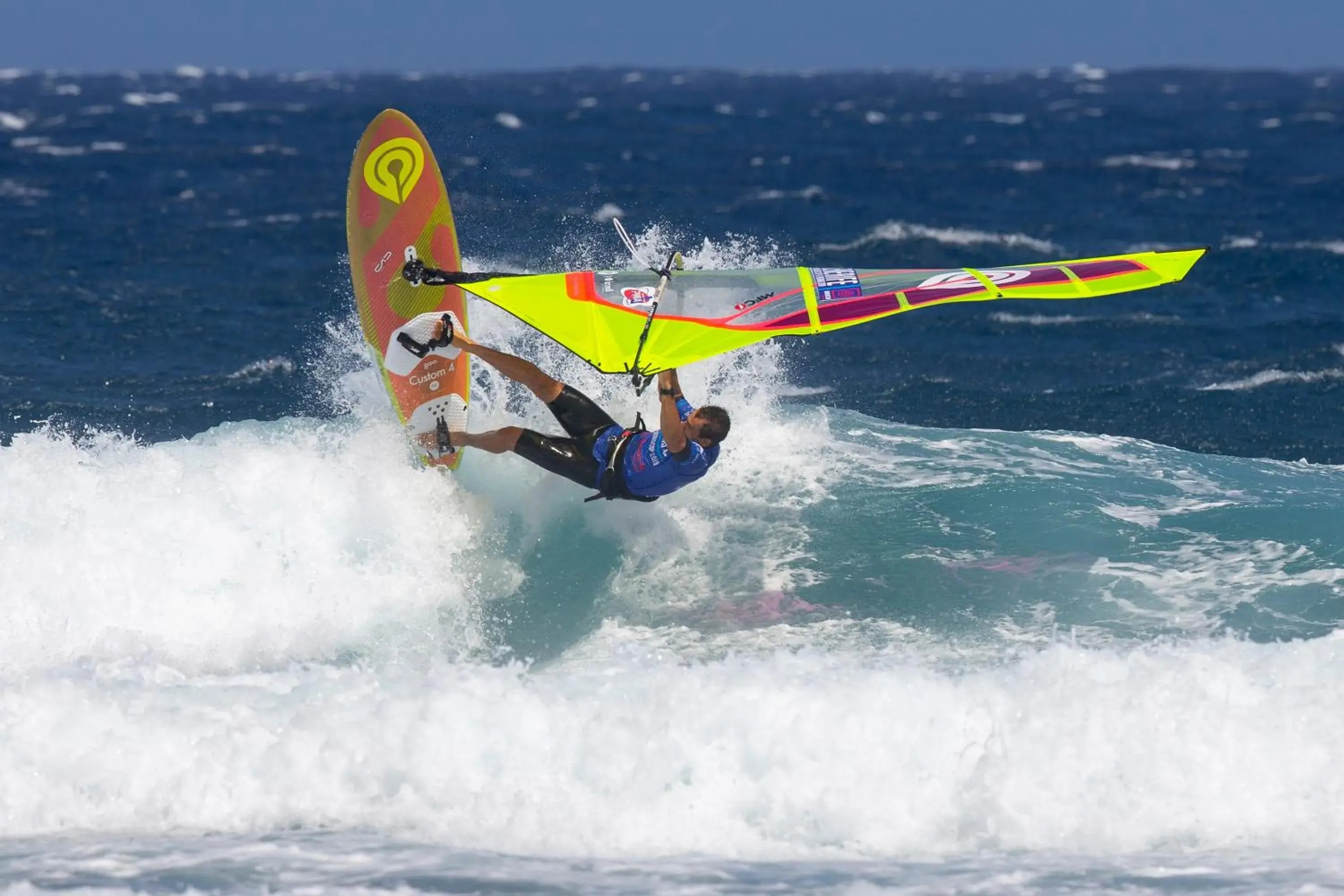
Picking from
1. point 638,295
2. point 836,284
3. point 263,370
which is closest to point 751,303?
point 836,284

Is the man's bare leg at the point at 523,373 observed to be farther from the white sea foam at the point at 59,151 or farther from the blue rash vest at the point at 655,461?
the white sea foam at the point at 59,151

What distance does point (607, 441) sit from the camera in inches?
310

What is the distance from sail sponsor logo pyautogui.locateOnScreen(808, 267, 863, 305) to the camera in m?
7.75

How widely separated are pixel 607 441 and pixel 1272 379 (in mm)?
7623

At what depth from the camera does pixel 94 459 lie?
8.64 meters

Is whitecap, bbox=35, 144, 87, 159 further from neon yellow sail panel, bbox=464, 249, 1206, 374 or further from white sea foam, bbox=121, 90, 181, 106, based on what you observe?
neon yellow sail panel, bbox=464, 249, 1206, 374

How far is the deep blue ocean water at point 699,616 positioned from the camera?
577 centimetres

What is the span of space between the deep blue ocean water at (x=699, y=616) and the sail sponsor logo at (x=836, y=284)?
1.54 meters

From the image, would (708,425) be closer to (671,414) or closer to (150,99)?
(671,414)

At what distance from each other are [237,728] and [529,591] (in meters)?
2.28

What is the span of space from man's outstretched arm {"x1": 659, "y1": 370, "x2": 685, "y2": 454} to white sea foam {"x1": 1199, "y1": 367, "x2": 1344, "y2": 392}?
273 inches

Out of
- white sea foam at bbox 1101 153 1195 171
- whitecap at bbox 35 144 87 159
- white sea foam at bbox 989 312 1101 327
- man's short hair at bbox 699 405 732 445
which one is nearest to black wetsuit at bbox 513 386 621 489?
man's short hair at bbox 699 405 732 445

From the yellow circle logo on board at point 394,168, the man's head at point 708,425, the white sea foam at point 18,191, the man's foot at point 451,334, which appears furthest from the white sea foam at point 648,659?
the white sea foam at point 18,191

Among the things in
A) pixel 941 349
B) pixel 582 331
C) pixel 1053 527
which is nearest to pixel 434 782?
pixel 582 331
